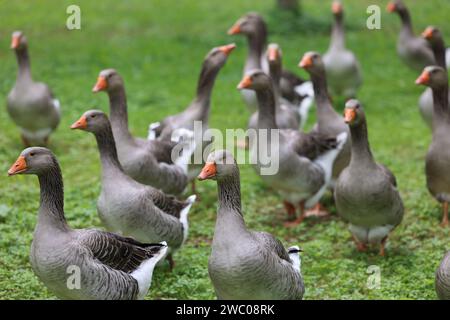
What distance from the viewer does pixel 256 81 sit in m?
9.16

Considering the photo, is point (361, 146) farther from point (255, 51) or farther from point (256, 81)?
point (255, 51)

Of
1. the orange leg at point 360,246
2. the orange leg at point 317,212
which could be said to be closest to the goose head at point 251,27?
the orange leg at point 317,212

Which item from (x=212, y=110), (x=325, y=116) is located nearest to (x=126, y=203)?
(x=325, y=116)

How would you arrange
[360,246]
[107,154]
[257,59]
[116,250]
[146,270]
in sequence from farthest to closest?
[257,59]
[360,246]
[107,154]
[146,270]
[116,250]

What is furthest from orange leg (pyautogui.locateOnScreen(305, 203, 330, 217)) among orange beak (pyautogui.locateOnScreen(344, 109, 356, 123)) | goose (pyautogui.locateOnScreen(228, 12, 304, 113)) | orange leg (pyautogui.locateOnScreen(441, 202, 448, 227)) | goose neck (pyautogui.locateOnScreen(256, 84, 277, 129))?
goose (pyautogui.locateOnScreen(228, 12, 304, 113))

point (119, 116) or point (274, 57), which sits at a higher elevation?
point (274, 57)

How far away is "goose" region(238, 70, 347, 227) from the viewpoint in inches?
355

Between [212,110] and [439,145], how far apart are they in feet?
18.9

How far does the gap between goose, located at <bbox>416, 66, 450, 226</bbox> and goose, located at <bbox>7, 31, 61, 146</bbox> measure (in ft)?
17.1

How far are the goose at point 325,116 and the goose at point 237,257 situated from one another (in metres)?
3.73

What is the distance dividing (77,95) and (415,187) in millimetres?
6675

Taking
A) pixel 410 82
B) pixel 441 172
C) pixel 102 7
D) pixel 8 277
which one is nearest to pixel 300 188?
pixel 441 172

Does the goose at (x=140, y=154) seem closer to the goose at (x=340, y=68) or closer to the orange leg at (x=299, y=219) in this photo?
the orange leg at (x=299, y=219)
